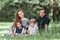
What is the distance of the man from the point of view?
3.67 metres

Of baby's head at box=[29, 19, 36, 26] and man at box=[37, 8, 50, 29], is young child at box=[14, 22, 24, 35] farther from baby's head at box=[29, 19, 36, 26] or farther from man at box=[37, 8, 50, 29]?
man at box=[37, 8, 50, 29]

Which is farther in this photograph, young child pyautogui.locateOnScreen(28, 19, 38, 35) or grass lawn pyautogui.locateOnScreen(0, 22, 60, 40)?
young child pyautogui.locateOnScreen(28, 19, 38, 35)

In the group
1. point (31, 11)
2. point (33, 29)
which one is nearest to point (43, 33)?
point (33, 29)

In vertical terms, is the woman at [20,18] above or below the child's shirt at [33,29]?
above

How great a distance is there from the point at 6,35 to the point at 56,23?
756 millimetres

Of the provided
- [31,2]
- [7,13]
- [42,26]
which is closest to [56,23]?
[42,26]

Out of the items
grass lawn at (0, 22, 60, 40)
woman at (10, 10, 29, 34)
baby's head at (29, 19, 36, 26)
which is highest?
woman at (10, 10, 29, 34)

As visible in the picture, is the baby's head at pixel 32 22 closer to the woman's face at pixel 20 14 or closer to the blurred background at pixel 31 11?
the blurred background at pixel 31 11

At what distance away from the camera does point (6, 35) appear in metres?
3.67

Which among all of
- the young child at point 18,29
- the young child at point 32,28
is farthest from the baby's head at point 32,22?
the young child at point 18,29

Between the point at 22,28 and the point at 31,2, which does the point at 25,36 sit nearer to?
the point at 22,28

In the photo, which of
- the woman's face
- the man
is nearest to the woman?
the woman's face

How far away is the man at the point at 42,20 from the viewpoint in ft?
12.1

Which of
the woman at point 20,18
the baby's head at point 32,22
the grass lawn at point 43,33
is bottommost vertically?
the grass lawn at point 43,33
